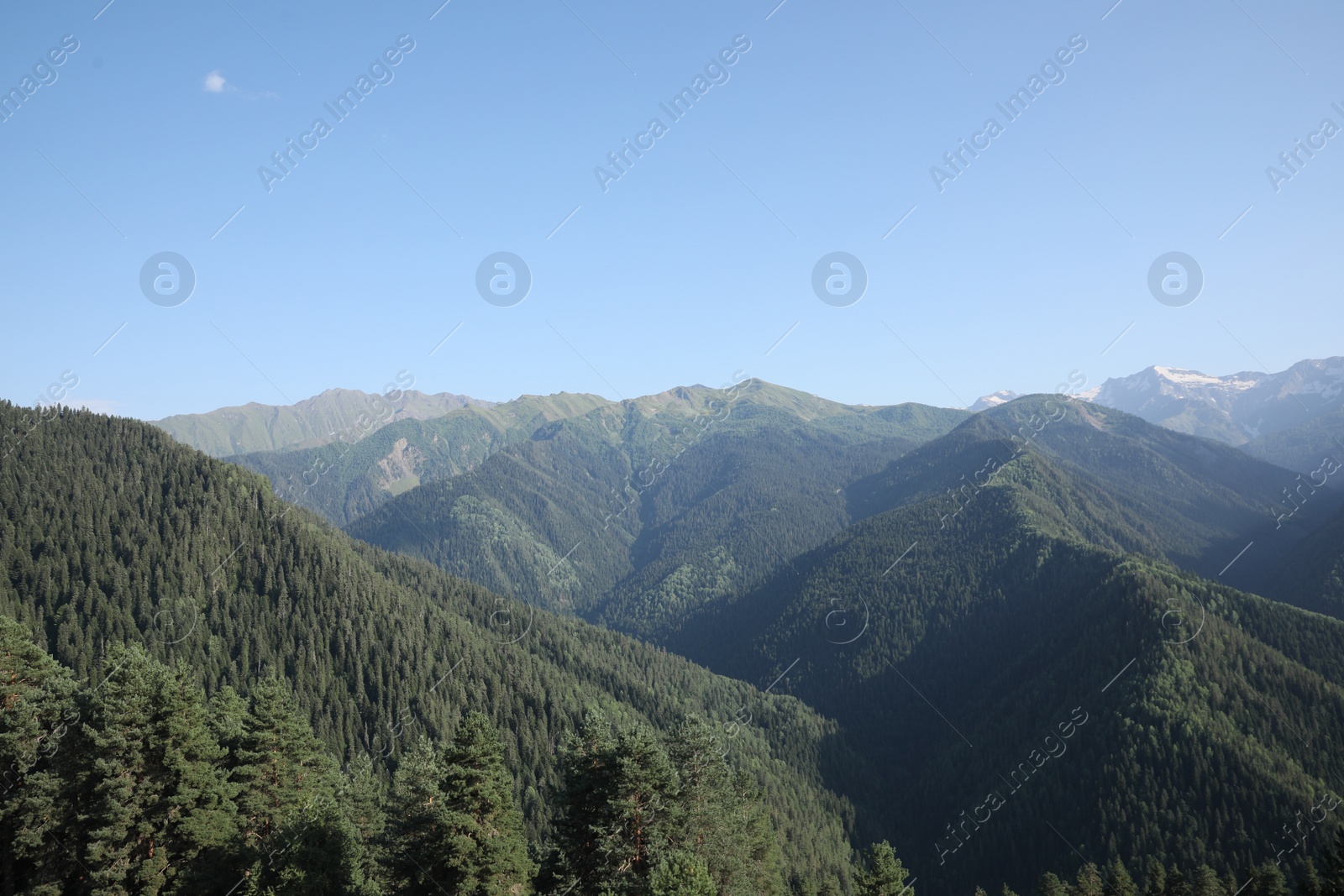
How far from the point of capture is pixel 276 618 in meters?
140

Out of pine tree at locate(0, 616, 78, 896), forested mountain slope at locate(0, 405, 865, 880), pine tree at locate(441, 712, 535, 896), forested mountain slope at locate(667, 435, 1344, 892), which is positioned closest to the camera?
pine tree at locate(441, 712, 535, 896)

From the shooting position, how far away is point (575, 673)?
17250cm

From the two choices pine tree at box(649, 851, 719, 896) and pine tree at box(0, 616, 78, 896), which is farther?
pine tree at box(0, 616, 78, 896)

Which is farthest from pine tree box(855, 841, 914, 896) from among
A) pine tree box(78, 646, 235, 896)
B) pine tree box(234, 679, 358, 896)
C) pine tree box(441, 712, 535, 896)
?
pine tree box(78, 646, 235, 896)

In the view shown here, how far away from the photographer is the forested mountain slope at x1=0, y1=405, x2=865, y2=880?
413 feet

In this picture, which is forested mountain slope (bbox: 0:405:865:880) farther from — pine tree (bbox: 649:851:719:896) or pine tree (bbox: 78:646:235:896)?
pine tree (bbox: 649:851:719:896)

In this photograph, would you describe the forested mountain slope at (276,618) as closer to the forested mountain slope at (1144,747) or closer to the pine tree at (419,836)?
the forested mountain slope at (1144,747)

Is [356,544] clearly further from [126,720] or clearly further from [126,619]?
[126,720]

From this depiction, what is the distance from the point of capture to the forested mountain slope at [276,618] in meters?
126

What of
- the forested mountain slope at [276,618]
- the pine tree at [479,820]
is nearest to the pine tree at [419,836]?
the pine tree at [479,820]

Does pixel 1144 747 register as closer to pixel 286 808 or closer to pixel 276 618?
pixel 286 808

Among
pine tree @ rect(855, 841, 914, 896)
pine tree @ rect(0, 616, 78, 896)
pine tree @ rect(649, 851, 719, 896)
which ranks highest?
pine tree @ rect(0, 616, 78, 896)

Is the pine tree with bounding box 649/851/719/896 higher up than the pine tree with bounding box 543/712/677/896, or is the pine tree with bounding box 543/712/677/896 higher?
the pine tree with bounding box 543/712/677/896

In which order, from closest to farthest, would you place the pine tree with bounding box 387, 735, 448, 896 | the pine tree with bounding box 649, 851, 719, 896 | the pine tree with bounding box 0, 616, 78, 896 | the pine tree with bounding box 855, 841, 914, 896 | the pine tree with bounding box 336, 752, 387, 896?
the pine tree with bounding box 649, 851, 719, 896, the pine tree with bounding box 387, 735, 448, 896, the pine tree with bounding box 0, 616, 78, 896, the pine tree with bounding box 336, 752, 387, 896, the pine tree with bounding box 855, 841, 914, 896
